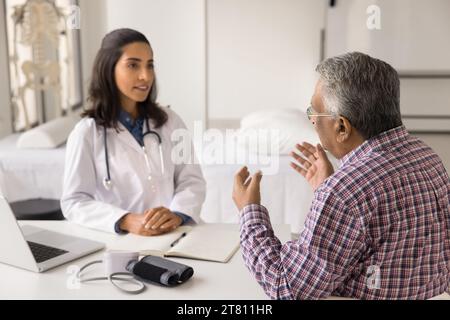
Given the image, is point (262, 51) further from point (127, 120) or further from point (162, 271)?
point (162, 271)

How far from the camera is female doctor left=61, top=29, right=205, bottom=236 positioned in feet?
5.89

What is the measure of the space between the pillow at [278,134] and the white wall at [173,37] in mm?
386

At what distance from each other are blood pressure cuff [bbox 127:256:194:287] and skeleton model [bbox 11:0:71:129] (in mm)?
2250

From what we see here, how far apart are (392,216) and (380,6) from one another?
251 cm

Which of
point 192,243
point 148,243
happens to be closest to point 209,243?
point 192,243

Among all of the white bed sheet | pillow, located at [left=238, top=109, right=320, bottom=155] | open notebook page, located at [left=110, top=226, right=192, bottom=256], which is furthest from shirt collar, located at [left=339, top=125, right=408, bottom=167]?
pillow, located at [left=238, top=109, right=320, bottom=155]

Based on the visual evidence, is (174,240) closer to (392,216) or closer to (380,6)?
(392,216)

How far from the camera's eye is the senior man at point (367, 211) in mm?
1021

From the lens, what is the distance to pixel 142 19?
9.68 ft

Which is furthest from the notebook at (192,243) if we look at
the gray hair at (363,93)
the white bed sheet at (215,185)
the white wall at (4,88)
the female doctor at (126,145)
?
the white wall at (4,88)

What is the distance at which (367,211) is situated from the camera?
3.32ft

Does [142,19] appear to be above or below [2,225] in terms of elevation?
above

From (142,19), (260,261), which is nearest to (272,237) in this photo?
(260,261)

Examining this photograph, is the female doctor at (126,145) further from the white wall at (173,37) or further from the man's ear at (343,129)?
the white wall at (173,37)
